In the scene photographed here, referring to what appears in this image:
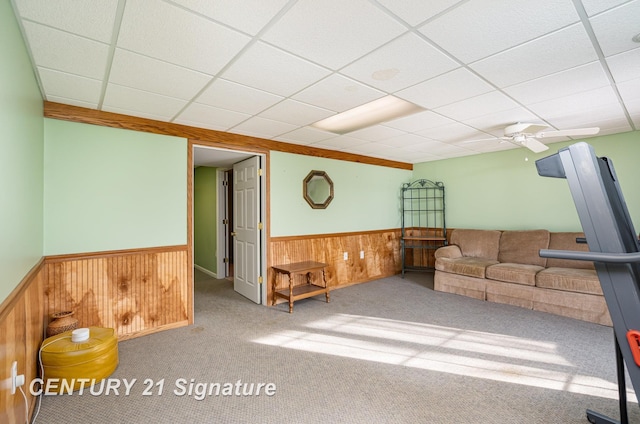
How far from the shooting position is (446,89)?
246 cm

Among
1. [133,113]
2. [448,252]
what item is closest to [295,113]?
[133,113]

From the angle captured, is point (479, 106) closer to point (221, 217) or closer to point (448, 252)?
point (448, 252)

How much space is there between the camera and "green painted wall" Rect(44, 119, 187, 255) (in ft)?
8.66

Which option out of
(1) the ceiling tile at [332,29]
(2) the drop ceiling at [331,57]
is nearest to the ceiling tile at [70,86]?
(2) the drop ceiling at [331,57]

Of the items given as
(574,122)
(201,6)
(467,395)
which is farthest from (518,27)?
(574,122)

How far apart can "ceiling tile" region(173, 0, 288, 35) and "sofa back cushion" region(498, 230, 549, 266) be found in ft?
14.7

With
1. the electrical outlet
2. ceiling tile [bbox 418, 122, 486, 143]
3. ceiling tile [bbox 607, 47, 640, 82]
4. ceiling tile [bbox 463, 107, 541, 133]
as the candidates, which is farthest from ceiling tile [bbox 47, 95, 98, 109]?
ceiling tile [bbox 607, 47, 640, 82]

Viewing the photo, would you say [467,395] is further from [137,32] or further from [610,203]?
[137,32]

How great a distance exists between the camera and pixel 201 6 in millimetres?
1451

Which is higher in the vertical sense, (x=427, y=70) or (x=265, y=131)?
(x=265, y=131)

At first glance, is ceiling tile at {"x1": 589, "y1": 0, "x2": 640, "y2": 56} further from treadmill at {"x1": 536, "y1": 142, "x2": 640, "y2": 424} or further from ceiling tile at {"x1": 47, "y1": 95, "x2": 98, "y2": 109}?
ceiling tile at {"x1": 47, "y1": 95, "x2": 98, "y2": 109}

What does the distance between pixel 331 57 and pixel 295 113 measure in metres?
1.09

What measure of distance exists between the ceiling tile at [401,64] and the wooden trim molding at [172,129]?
2.03 metres

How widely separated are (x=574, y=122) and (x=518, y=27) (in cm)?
258
